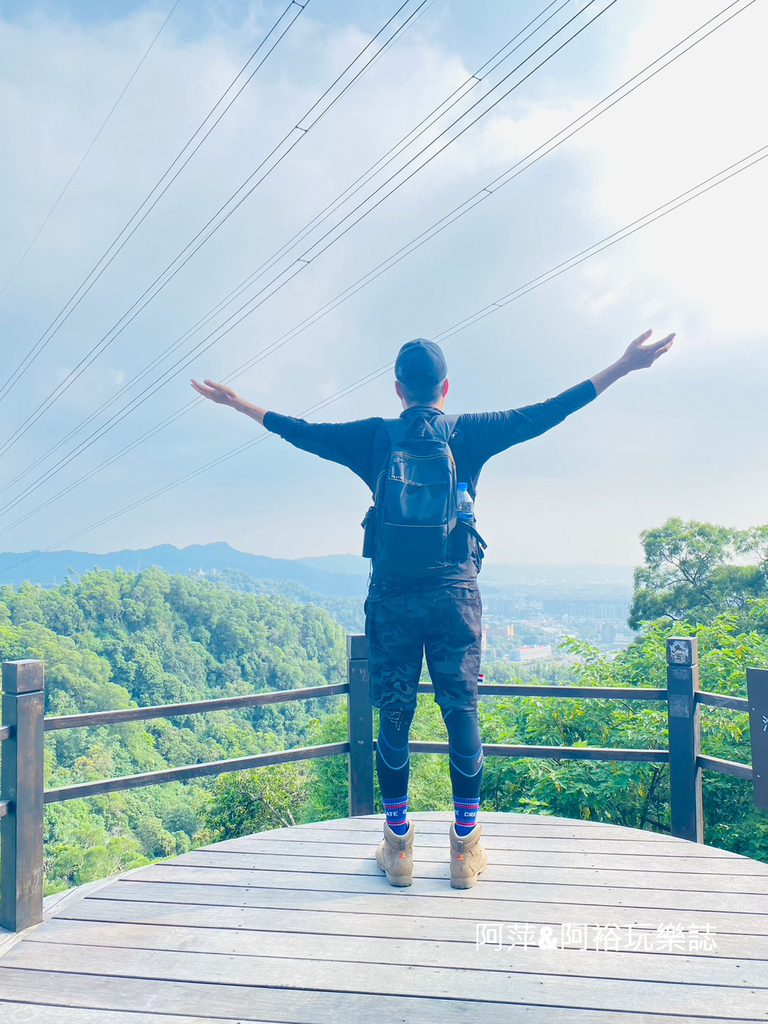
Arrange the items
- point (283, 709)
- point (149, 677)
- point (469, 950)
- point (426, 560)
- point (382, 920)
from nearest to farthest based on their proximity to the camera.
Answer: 1. point (469, 950)
2. point (382, 920)
3. point (426, 560)
4. point (283, 709)
5. point (149, 677)

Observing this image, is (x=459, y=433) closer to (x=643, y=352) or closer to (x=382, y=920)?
(x=643, y=352)

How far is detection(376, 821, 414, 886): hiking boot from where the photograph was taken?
220 cm

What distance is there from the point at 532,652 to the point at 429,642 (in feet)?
237

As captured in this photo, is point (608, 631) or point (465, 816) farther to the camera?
point (608, 631)

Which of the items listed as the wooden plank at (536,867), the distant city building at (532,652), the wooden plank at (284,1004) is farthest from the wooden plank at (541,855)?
the distant city building at (532,652)

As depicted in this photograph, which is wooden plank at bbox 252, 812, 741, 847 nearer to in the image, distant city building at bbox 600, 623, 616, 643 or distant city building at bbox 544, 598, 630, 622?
distant city building at bbox 600, 623, 616, 643

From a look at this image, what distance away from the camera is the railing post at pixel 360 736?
3000 millimetres

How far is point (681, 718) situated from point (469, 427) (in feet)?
5.02

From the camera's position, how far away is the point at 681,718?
277cm

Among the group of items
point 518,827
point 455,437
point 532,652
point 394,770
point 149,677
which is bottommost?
point 532,652

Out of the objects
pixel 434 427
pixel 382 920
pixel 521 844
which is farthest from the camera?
pixel 521 844

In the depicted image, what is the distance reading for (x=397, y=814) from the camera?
2221mm

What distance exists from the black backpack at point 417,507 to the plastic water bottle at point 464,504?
3cm

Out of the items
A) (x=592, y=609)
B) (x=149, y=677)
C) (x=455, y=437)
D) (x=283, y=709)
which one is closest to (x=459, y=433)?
(x=455, y=437)
